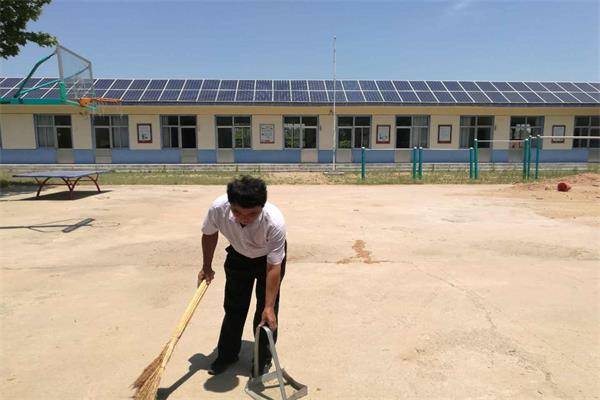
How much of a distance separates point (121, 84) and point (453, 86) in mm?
19085

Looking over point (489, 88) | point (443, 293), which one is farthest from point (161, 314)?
point (489, 88)

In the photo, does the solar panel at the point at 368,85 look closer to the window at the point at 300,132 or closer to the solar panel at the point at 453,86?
the window at the point at 300,132

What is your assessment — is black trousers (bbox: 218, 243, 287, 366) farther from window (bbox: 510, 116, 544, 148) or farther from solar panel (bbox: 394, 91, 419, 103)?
window (bbox: 510, 116, 544, 148)

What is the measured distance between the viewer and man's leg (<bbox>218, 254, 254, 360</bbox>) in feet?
10.3

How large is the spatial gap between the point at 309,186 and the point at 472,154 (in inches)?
317

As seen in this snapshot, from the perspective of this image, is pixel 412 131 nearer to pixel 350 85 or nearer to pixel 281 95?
pixel 350 85

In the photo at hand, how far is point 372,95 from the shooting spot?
2550cm

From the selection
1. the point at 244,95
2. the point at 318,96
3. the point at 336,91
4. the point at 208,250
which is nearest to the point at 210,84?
the point at 244,95

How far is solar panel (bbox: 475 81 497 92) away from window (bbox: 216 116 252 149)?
45.1 ft

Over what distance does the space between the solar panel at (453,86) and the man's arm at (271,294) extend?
2619 cm

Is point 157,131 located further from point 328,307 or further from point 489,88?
point 328,307

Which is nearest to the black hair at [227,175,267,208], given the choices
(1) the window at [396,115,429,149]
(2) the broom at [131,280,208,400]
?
(2) the broom at [131,280,208,400]

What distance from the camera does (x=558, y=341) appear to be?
3.66 m

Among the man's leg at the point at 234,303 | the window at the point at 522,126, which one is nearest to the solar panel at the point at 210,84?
the window at the point at 522,126
